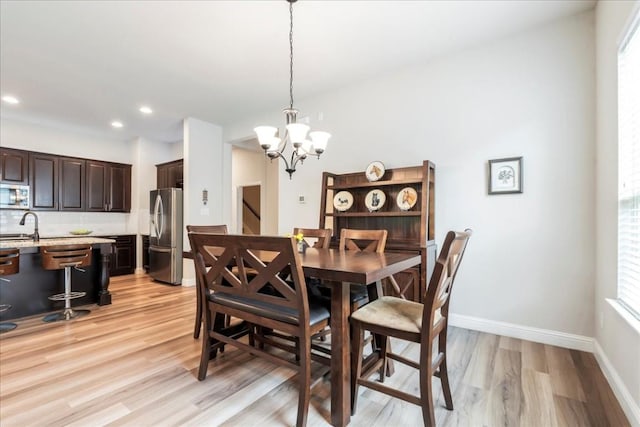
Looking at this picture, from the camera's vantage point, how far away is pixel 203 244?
1826mm

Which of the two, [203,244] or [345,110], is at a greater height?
[345,110]

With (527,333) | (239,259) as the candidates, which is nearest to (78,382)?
(239,259)

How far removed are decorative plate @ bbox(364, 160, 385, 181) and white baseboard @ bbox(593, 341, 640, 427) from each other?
7.61ft

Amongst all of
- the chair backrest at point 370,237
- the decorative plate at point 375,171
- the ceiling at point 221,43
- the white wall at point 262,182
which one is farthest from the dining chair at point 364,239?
the white wall at point 262,182

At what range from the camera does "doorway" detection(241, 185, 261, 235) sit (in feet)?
25.7

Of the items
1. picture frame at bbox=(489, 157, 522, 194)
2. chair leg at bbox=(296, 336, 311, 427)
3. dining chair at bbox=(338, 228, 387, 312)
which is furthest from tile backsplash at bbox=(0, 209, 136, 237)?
picture frame at bbox=(489, 157, 522, 194)

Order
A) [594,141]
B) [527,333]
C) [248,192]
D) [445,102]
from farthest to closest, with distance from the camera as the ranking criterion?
[248,192]
[445,102]
[527,333]
[594,141]

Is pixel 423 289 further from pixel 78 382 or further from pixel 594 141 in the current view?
pixel 78 382

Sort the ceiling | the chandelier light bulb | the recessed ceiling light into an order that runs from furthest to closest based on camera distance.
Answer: the recessed ceiling light, the ceiling, the chandelier light bulb

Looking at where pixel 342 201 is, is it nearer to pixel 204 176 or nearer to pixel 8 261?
pixel 204 176

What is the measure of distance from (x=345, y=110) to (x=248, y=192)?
4667mm

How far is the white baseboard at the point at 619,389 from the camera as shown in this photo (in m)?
1.56

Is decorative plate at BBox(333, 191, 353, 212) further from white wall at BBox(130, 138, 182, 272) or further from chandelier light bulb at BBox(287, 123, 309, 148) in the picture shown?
white wall at BBox(130, 138, 182, 272)

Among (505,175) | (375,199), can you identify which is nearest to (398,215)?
(375,199)
